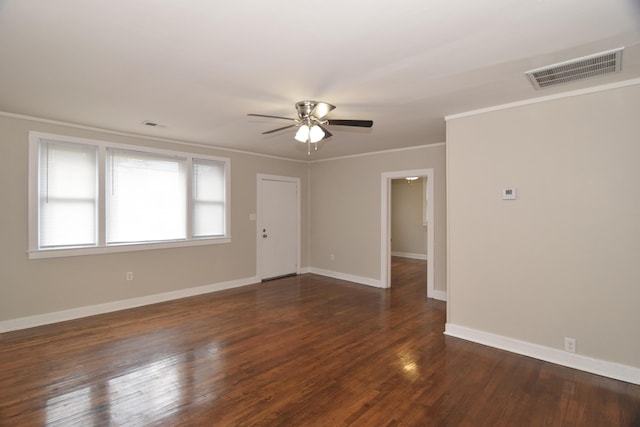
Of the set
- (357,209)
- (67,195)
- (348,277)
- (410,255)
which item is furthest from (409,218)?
(67,195)

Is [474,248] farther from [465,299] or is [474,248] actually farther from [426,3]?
[426,3]

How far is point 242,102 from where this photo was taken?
3145 mm

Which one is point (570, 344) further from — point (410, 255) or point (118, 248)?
point (410, 255)

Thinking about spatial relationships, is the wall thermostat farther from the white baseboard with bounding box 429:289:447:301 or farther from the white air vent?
the white baseboard with bounding box 429:289:447:301

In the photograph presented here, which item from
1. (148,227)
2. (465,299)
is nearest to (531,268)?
(465,299)

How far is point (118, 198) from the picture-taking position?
4.44m

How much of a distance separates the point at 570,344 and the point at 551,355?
0.66ft

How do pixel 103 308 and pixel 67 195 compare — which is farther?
pixel 103 308

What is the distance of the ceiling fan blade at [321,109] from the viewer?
10.1ft

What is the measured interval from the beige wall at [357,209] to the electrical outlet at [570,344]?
217cm

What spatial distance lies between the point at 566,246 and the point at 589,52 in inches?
66.0

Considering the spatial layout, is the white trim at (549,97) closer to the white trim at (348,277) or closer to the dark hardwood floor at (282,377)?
the dark hardwood floor at (282,377)

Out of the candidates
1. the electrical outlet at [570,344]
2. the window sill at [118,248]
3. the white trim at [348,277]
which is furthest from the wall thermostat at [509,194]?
the window sill at [118,248]

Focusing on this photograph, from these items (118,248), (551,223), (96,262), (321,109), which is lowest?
(96,262)
